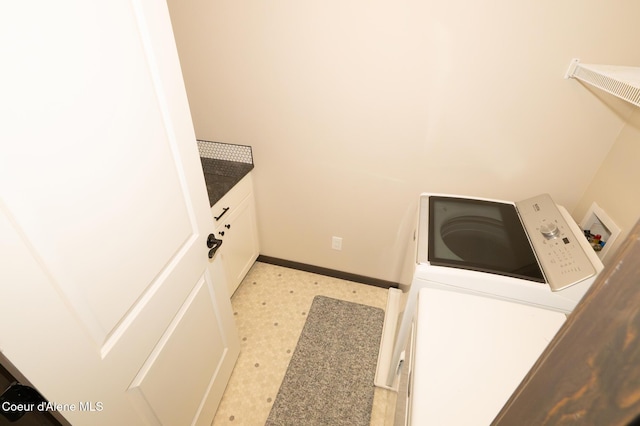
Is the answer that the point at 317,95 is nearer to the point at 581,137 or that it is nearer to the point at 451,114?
the point at 451,114

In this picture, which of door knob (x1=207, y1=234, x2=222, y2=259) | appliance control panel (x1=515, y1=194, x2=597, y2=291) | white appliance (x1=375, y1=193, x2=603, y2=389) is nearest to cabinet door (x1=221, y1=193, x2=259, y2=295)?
door knob (x1=207, y1=234, x2=222, y2=259)

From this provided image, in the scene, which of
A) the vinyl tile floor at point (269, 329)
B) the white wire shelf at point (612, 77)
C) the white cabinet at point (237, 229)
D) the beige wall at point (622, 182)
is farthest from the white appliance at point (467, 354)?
the white cabinet at point (237, 229)

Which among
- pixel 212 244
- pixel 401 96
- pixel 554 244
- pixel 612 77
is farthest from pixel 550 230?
pixel 212 244

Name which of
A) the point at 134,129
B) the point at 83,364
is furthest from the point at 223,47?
the point at 83,364

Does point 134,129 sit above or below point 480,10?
below

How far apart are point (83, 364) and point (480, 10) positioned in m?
1.79

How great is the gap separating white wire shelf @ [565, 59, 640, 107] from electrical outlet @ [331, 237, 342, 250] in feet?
4.86

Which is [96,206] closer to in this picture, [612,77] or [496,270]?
[496,270]

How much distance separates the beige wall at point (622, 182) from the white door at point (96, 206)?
64.1 inches

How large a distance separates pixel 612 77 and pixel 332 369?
178cm

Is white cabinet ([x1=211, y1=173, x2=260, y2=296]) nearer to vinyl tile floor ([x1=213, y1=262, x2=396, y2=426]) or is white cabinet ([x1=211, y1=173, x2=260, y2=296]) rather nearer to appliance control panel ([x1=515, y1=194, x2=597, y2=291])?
vinyl tile floor ([x1=213, y1=262, x2=396, y2=426])

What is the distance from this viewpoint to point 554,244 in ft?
3.93

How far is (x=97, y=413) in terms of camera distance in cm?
76

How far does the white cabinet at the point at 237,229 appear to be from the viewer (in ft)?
5.55
